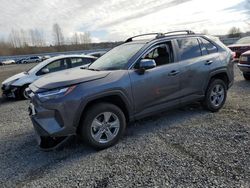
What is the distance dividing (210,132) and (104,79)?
84.9 inches

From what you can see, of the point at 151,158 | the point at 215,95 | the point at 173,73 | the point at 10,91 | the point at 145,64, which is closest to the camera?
the point at 151,158

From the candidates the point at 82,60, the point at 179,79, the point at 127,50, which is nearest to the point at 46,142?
the point at 127,50

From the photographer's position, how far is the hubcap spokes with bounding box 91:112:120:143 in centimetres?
372

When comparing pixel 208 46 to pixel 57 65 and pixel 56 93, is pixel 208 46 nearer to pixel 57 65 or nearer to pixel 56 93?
pixel 56 93

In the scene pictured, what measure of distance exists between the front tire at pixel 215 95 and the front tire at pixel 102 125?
7.37 feet

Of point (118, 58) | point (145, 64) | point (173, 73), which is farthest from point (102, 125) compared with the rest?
Answer: point (173, 73)

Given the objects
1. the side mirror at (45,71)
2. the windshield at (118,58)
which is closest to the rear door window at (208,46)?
the windshield at (118,58)

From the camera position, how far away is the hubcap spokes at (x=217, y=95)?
5.23 meters

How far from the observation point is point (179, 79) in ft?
14.8

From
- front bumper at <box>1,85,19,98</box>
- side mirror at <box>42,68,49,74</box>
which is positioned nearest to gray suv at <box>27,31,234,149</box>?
side mirror at <box>42,68,49,74</box>

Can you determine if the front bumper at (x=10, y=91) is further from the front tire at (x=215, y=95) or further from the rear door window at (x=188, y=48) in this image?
the front tire at (x=215, y=95)

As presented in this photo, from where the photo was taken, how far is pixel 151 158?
133 inches

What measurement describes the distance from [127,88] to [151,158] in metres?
1.23

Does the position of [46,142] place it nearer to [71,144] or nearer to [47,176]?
[71,144]
